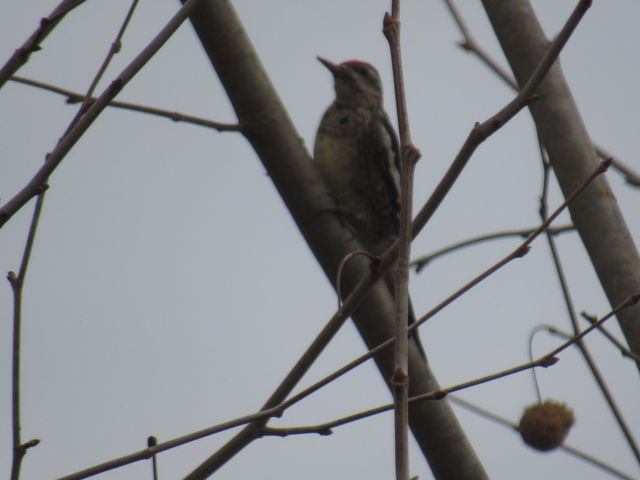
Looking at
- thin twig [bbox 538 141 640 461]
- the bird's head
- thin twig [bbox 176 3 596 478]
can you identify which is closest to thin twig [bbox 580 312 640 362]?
thin twig [bbox 538 141 640 461]

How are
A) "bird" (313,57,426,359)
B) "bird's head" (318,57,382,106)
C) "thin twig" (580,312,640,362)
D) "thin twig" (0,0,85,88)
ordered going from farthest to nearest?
"bird's head" (318,57,382,106) < "bird" (313,57,426,359) < "thin twig" (580,312,640,362) < "thin twig" (0,0,85,88)

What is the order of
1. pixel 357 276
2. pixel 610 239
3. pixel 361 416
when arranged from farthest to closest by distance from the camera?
pixel 357 276
pixel 610 239
pixel 361 416

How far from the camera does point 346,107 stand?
16.4 feet

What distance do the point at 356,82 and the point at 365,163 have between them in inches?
31.6

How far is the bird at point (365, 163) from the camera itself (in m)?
4.43

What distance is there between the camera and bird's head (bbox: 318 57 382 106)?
5098 mm

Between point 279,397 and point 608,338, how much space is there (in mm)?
915

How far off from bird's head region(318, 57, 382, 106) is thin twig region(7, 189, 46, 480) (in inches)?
127

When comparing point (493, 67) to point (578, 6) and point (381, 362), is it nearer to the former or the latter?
point (381, 362)

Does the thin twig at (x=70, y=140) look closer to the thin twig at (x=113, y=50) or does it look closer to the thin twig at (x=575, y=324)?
the thin twig at (x=113, y=50)

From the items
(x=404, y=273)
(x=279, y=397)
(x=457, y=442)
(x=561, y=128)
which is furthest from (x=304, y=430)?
(x=561, y=128)

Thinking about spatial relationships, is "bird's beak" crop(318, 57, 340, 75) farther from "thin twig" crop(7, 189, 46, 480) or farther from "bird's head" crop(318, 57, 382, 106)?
"thin twig" crop(7, 189, 46, 480)

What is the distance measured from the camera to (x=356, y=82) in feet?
17.1

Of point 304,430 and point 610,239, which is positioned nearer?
point 304,430
